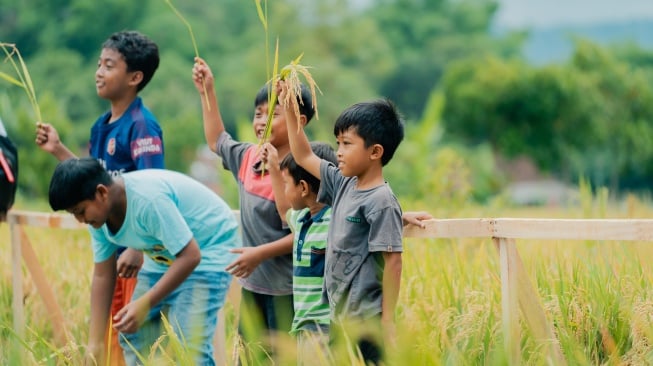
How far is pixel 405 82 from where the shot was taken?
61844 mm

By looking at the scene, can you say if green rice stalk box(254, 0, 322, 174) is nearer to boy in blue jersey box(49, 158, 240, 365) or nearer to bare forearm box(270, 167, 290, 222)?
bare forearm box(270, 167, 290, 222)

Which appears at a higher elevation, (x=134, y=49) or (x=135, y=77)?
(x=134, y=49)

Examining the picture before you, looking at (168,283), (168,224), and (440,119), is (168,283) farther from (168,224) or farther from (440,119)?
(440,119)

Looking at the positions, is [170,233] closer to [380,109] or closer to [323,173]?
[323,173]

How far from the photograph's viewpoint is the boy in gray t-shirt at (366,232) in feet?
11.7

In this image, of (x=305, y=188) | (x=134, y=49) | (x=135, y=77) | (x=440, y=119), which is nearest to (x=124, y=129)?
(x=135, y=77)

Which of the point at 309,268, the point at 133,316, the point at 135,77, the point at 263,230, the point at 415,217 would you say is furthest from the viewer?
the point at 135,77

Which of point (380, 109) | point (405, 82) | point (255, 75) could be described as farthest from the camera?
point (405, 82)

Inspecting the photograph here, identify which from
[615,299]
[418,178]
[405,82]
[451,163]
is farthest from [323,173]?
[405,82]

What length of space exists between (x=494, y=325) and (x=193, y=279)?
1.18 m

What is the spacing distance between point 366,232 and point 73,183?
1094 mm

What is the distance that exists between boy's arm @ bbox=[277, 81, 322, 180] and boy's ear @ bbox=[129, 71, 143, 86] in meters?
1.23

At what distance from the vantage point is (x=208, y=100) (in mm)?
4379

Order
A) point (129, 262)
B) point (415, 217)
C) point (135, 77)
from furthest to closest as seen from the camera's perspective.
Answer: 1. point (135, 77)
2. point (129, 262)
3. point (415, 217)
